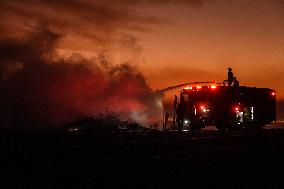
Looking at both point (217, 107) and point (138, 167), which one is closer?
point (138, 167)

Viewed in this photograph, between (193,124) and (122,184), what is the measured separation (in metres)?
22.1

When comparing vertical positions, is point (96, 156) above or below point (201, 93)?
below

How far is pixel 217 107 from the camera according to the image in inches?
1187

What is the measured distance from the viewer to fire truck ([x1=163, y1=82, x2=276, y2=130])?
30172 millimetres

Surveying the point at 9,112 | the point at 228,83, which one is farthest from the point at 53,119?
the point at 228,83

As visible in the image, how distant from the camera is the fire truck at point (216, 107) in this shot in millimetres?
30172

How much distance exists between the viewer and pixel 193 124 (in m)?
30.3

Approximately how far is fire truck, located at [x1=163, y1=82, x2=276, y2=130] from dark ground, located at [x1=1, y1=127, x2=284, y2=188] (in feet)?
49.4

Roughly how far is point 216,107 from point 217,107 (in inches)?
3.1

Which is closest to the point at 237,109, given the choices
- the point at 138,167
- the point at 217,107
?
the point at 217,107

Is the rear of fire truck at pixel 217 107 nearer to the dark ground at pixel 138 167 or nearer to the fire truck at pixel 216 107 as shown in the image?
the fire truck at pixel 216 107

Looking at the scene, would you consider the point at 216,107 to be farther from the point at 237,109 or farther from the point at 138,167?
the point at 138,167

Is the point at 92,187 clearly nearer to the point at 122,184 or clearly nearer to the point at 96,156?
the point at 122,184

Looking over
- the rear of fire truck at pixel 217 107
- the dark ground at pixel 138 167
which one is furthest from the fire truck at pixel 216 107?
the dark ground at pixel 138 167
